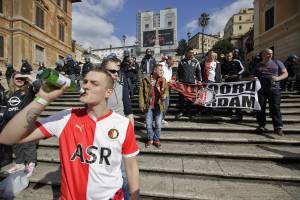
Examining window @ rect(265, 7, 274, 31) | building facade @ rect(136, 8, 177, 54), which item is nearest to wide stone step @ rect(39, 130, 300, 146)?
window @ rect(265, 7, 274, 31)

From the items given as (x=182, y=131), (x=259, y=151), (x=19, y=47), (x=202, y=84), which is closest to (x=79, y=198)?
(x=259, y=151)

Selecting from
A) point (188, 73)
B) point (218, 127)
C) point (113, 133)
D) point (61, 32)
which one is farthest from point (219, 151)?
point (61, 32)

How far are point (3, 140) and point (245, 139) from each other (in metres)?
→ 5.26

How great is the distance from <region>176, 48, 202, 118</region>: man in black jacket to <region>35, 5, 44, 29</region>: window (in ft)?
82.4

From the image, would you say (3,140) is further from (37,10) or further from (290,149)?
(37,10)

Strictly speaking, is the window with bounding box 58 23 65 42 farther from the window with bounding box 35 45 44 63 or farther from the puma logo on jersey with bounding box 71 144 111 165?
the puma logo on jersey with bounding box 71 144 111 165

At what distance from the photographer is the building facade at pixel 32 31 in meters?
23.3

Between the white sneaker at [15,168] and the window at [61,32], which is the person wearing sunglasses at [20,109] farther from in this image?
the window at [61,32]

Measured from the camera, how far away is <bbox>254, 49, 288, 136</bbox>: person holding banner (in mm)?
5938

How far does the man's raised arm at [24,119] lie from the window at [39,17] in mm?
29637

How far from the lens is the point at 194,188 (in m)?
3.91

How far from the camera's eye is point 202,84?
7.82 metres

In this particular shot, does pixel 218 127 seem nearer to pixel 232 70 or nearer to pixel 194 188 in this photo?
pixel 232 70

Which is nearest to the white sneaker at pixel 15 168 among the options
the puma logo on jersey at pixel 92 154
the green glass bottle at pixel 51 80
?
the puma logo on jersey at pixel 92 154
